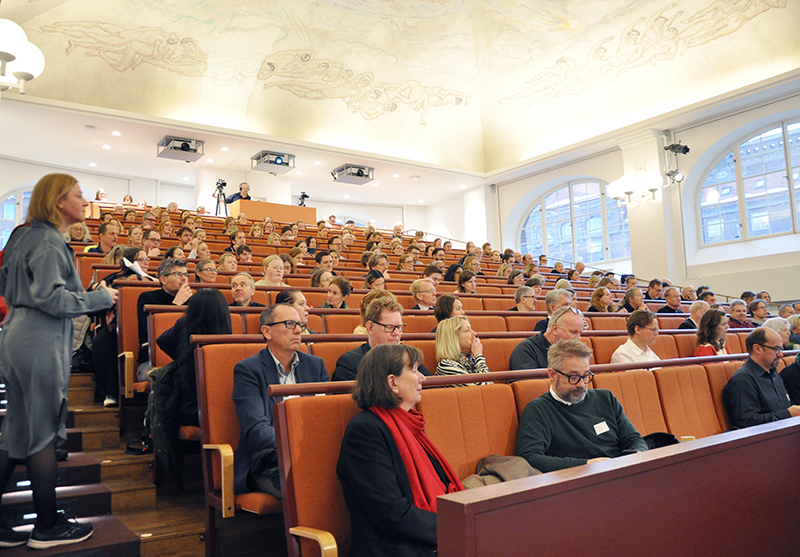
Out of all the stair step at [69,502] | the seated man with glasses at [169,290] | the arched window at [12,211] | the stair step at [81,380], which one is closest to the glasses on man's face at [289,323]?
the stair step at [69,502]

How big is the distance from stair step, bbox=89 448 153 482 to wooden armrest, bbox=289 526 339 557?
1.16m

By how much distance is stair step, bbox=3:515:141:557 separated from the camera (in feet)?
4.93

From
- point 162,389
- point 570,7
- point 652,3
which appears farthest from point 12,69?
point 652,3

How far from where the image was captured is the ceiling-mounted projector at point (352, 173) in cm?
1092

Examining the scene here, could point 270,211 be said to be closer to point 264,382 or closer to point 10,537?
point 264,382

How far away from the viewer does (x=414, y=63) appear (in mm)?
10477

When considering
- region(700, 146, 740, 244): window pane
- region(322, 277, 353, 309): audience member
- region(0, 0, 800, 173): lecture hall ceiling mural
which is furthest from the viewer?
region(700, 146, 740, 244): window pane

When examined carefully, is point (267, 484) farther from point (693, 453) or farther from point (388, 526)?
point (693, 453)

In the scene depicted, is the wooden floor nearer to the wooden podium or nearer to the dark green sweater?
the dark green sweater

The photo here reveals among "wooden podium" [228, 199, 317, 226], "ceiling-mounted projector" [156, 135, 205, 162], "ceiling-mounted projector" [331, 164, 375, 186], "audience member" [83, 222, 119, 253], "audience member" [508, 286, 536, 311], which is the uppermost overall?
"ceiling-mounted projector" [156, 135, 205, 162]

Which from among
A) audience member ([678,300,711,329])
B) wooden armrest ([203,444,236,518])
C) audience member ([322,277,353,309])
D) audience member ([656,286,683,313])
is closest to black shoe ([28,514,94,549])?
wooden armrest ([203,444,236,518])

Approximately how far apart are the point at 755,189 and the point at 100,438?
904cm

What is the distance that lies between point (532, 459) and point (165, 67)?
29.6 ft

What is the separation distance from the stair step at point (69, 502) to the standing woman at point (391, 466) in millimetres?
994
